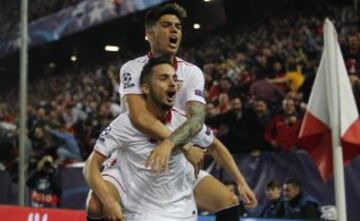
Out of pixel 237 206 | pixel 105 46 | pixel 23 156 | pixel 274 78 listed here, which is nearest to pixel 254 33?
pixel 274 78

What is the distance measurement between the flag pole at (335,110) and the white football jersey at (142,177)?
35.8 inches

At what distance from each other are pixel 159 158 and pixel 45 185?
6739mm

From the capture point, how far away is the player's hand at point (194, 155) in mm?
4484

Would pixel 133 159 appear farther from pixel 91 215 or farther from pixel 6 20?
pixel 6 20

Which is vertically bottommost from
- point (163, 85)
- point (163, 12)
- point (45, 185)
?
point (45, 185)

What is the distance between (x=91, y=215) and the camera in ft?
14.7

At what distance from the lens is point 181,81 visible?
15.4 feet

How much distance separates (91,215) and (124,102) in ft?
2.36

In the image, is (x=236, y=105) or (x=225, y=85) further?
(x=225, y=85)

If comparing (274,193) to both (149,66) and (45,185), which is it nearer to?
(149,66)

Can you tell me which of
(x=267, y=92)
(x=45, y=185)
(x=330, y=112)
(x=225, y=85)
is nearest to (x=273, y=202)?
(x=267, y=92)

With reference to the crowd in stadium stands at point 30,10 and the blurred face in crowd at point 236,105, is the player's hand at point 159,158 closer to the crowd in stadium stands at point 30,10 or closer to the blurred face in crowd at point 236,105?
the blurred face in crowd at point 236,105

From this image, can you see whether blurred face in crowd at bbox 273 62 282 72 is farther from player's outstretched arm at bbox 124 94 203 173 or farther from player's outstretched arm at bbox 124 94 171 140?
player's outstretched arm at bbox 124 94 171 140

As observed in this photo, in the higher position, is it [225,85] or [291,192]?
[225,85]
